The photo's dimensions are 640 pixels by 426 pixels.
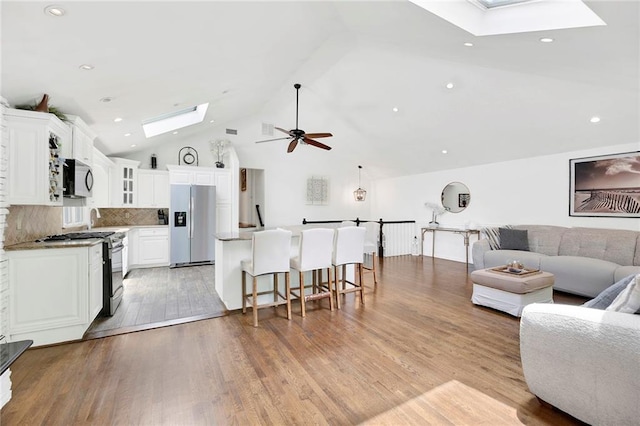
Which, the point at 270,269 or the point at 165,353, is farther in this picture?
the point at 270,269

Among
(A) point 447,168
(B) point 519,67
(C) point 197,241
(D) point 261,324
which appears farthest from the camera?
(A) point 447,168

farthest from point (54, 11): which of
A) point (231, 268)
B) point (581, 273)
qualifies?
point (581, 273)

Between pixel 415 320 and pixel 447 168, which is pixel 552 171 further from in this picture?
pixel 415 320

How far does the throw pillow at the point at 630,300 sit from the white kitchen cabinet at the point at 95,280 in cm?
412

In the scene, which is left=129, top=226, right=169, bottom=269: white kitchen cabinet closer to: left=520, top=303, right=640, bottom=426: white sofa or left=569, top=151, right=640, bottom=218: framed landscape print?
left=520, top=303, right=640, bottom=426: white sofa

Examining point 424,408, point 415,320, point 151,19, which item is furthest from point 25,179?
point 415,320

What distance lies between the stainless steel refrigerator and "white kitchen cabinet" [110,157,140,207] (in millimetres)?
827

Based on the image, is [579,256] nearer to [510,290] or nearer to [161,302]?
[510,290]

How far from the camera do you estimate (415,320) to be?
132 inches

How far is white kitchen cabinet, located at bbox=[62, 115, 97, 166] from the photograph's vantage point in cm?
344

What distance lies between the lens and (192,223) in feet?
20.1

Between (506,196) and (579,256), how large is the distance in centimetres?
186

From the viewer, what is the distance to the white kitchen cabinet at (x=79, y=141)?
3443 mm

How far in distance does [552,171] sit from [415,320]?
4.30m
